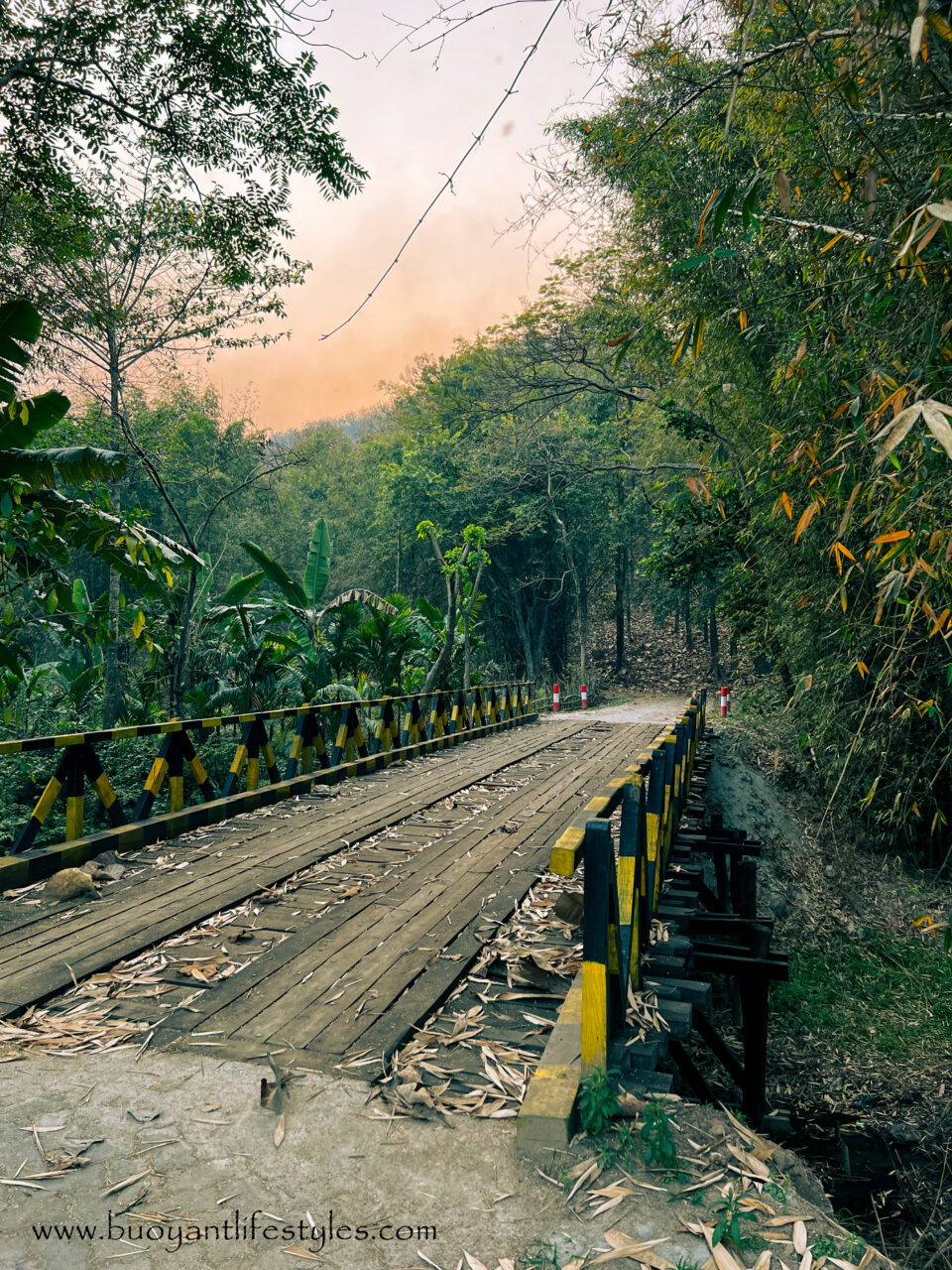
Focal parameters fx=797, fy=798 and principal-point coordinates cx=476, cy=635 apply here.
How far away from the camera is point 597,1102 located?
7.77ft

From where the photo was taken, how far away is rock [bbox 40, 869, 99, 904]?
13.9 feet

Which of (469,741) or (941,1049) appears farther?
(469,741)

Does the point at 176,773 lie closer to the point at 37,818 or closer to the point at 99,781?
the point at 99,781

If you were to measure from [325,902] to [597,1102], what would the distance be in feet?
7.51

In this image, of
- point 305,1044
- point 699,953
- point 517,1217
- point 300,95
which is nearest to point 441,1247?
point 517,1217

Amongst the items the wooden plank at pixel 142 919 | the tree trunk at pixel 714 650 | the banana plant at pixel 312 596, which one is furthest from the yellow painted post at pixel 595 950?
the tree trunk at pixel 714 650

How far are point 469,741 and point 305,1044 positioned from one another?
9750mm

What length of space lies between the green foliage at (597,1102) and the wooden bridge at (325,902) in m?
0.07

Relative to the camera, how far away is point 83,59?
6613 mm

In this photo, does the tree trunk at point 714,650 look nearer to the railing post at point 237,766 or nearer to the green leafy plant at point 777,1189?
the railing post at point 237,766

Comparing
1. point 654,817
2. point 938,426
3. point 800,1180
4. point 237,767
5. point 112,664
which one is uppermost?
→ point 938,426

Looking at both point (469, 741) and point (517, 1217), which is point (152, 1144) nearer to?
point (517, 1217)

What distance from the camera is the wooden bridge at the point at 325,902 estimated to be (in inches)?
114

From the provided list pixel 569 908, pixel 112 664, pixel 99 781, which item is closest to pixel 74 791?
pixel 99 781
